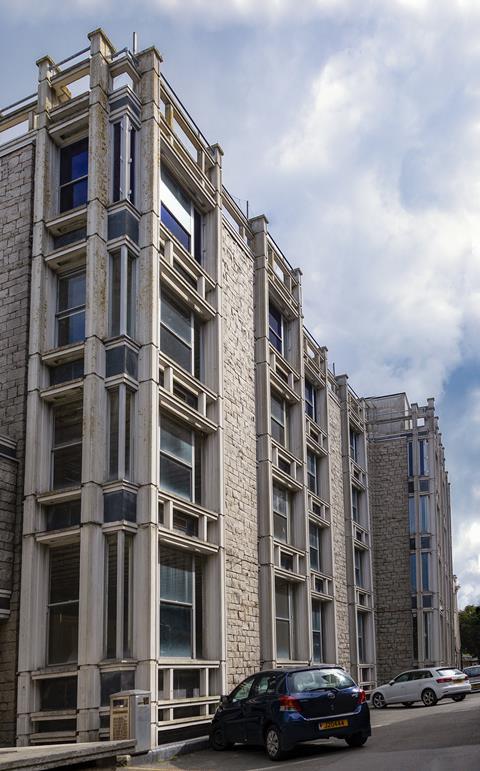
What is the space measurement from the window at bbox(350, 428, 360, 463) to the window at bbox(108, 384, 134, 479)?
2287cm

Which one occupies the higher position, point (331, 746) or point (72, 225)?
point (72, 225)

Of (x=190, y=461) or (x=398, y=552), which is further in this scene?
(x=398, y=552)

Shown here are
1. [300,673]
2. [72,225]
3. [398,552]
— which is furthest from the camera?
[398,552]

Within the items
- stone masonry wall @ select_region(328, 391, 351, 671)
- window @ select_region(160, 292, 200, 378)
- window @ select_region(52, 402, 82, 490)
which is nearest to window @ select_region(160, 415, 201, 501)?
window @ select_region(160, 292, 200, 378)

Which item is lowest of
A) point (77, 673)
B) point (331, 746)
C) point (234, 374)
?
point (331, 746)

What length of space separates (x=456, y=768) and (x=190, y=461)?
9683 mm

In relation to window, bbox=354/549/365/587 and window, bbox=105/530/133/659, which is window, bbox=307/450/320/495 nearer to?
window, bbox=354/549/365/587

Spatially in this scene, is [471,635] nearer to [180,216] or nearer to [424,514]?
[424,514]

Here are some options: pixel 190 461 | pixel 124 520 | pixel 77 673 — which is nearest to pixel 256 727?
pixel 77 673

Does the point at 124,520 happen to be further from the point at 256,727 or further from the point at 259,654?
the point at 259,654

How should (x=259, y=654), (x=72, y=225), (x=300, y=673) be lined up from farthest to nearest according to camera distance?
1. (x=259, y=654)
2. (x=72, y=225)
3. (x=300, y=673)

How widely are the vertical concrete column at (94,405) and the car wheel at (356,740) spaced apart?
169 inches

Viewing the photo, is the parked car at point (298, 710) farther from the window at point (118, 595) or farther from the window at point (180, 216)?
the window at point (180, 216)

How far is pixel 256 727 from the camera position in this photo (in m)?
14.7
